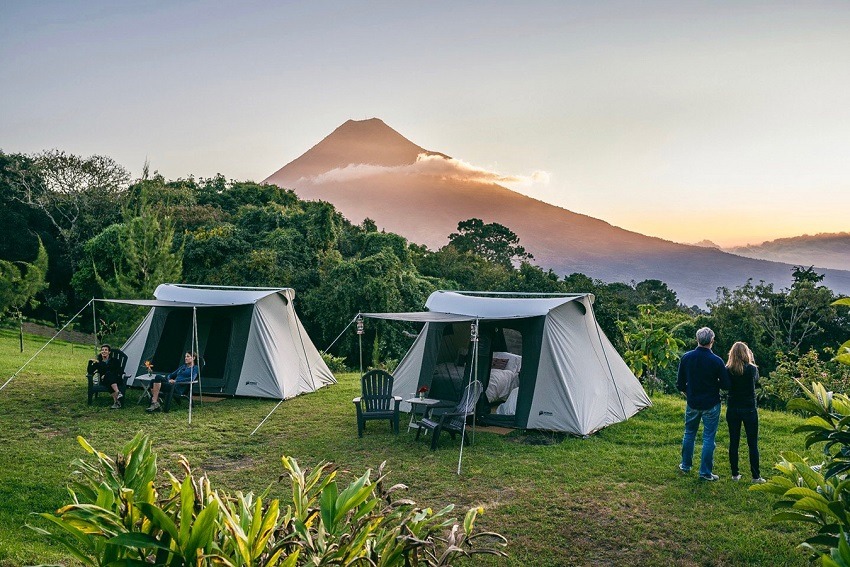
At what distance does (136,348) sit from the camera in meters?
11.7

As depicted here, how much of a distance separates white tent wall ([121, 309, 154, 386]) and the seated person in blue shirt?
4.63 ft

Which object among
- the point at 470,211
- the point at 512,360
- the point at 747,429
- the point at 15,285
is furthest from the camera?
the point at 470,211

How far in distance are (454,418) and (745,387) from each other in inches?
128

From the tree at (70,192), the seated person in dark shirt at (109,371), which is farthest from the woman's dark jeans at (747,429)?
the tree at (70,192)

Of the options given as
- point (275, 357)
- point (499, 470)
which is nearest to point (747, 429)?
point (499, 470)

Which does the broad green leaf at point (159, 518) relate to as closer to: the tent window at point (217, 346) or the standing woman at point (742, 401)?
the standing woman at point (742, 401)

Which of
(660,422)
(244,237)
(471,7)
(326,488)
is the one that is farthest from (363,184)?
(326,488)

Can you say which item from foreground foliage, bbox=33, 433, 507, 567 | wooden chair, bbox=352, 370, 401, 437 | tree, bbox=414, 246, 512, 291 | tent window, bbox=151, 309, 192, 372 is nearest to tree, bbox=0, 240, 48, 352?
tent window, bbox=151, 309, 192, 372

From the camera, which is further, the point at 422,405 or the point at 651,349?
the point at 651,349

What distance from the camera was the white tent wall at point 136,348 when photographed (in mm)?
11477

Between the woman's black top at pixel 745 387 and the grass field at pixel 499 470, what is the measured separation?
0.78 m

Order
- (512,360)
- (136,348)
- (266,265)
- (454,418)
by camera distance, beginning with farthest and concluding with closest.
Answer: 1. (266,265)
2. (136,348)
3. (512,360)
4. (454,418)

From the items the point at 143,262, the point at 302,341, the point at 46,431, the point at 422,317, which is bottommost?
the point at 46,431

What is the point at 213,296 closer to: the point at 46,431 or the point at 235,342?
the point at 235,342
